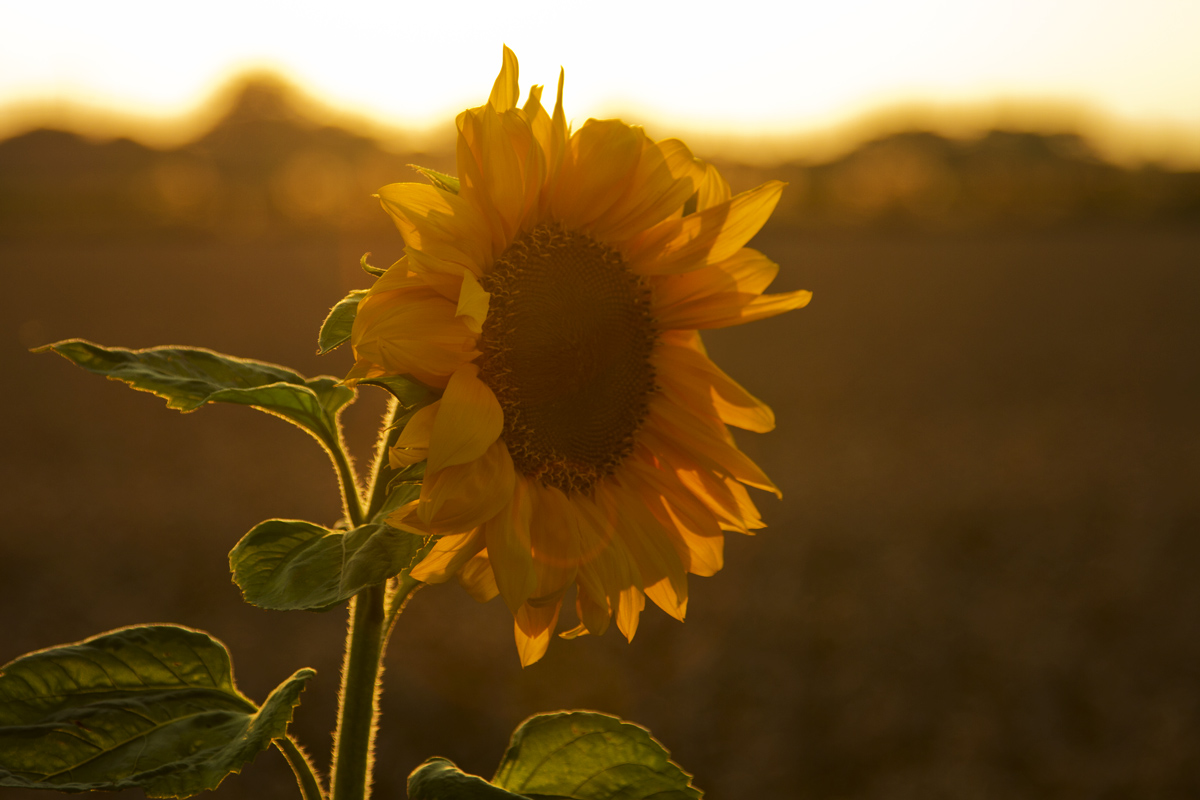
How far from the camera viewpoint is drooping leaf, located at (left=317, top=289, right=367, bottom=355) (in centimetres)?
87

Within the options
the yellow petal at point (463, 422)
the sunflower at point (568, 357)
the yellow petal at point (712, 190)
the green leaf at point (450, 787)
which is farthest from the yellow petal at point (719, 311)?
the green leaf at point (450, 787)

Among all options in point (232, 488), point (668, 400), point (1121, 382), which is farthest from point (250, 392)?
point (1121, 382)

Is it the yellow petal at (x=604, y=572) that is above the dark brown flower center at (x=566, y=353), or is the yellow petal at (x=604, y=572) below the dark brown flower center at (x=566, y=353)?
below

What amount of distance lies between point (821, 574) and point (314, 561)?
15.8 feet

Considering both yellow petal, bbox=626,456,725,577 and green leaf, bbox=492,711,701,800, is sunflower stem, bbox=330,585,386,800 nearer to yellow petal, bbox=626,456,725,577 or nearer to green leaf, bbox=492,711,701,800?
green leaf, bbox=492,711,701,800

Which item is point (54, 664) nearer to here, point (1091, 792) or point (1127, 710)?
point (1091, 792)

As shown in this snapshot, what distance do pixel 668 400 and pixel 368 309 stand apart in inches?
17.1

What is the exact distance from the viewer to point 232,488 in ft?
19.9

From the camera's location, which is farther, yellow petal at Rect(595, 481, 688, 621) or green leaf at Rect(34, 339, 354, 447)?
yellow petal at Rect(595, 481, 688, 621)

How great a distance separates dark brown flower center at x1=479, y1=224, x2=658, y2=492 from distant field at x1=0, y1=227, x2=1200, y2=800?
2979 millimetres

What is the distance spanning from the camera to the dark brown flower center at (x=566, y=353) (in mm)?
990

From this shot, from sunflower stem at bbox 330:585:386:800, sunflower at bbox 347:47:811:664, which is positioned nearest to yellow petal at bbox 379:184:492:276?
sunflower at bbox 347:47:811:664

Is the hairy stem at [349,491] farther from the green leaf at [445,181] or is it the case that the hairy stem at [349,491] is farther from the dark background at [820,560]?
the dark background at [820,560]

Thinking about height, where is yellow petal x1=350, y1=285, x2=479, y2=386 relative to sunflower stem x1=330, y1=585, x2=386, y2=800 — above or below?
above
